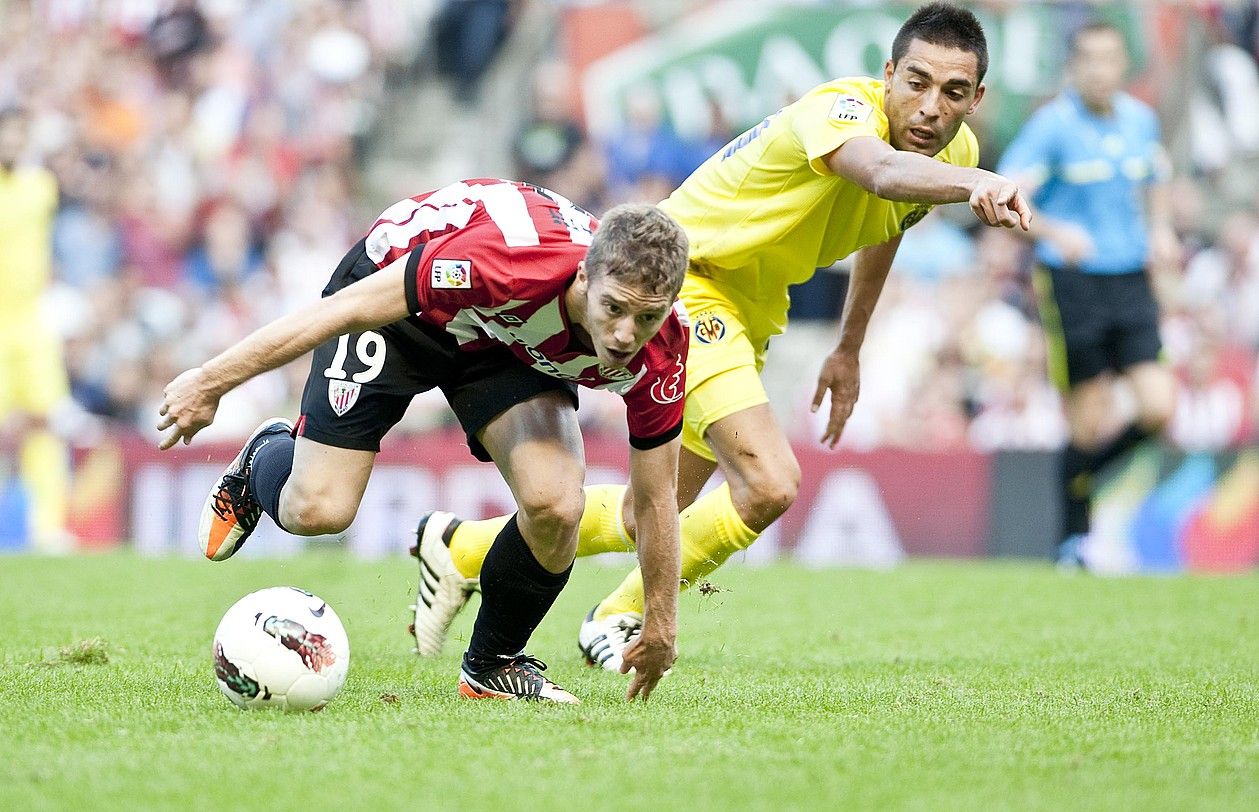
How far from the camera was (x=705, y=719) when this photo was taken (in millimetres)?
4523

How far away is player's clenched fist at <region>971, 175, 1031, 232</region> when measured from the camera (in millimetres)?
4473

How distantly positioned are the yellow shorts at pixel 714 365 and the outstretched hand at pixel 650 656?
4.08 ft

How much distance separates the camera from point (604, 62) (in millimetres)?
16016

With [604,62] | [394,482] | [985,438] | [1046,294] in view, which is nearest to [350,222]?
[604,62]

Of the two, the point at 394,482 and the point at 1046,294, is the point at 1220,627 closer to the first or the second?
the point at 1046,294

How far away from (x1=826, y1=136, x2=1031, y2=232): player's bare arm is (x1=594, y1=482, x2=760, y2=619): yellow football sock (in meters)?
1.32

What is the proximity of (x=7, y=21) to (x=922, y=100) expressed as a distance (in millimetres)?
13272

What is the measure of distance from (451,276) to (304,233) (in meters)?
11.1

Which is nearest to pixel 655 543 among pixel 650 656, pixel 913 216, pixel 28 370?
pixel 650 656

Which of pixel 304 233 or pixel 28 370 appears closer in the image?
pixel 28 370

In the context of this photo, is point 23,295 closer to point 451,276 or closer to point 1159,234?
point 1159,234

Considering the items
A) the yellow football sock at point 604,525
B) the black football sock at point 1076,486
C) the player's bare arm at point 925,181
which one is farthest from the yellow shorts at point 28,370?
the player's bare arm at point 925,181

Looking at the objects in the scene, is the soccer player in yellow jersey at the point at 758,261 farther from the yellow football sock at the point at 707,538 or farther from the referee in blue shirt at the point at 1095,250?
the referee in blue shirt at the point at 1095,250

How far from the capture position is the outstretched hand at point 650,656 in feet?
15.4
